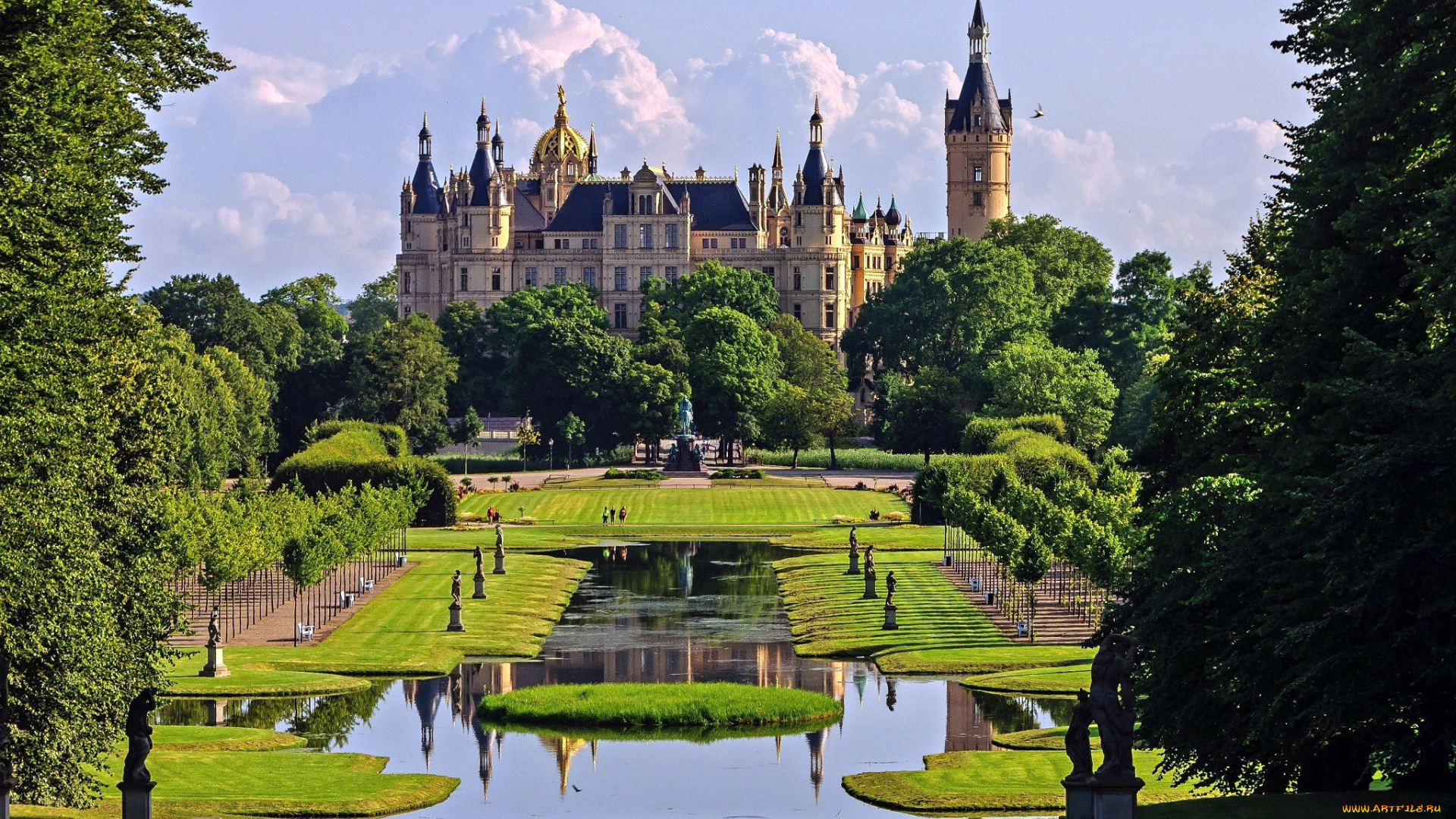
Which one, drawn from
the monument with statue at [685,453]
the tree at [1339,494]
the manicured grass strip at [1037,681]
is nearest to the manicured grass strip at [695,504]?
the monument with statue at [685,453]

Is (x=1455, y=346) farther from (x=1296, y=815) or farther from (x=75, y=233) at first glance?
(x=75, y=233)

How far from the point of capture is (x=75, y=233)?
33.5 meters

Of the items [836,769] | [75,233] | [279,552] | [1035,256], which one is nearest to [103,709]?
[75,233]

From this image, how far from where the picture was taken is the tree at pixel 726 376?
13600cm

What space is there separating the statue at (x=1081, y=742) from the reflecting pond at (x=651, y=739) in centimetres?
935

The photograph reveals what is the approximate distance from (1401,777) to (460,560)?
5680 centimetres

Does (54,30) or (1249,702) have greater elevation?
(54,30)

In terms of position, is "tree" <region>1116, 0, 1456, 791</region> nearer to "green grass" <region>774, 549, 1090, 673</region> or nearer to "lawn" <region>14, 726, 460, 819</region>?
"lawn" <region>14, 726, 460, 819</region>

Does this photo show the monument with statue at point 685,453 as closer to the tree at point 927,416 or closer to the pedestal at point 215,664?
the tree at point 927,416

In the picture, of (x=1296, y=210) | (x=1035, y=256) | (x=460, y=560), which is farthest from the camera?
(x=1035, y=256)

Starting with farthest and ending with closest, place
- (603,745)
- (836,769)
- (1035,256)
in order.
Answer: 1. (1035,256)
2. (603,745)
3. (836,769)

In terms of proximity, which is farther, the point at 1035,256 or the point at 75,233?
the point at 1035,256

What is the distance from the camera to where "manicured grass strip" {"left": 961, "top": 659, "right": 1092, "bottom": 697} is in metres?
48.8

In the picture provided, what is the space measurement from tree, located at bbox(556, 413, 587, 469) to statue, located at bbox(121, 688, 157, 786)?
325 feet
